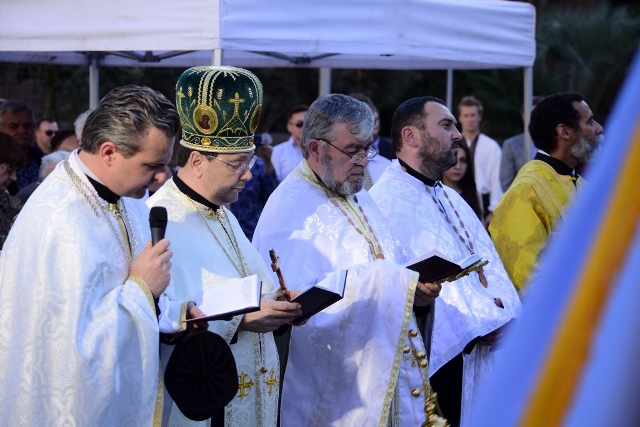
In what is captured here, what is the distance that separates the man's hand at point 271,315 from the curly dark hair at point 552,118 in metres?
3.50

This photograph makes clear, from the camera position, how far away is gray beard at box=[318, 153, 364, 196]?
4750 millimetres

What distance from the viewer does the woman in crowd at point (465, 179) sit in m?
7.32

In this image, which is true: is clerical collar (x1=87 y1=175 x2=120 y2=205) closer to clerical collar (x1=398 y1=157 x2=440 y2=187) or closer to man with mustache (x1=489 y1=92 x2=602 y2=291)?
clerical collar (x1=398 y1=157 x2=440 y2=187)

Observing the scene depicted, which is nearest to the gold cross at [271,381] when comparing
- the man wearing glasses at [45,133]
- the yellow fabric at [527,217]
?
the yellow fabric at [527,217]

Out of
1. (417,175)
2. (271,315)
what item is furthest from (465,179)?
(271,315)

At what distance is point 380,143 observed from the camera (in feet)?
32.9

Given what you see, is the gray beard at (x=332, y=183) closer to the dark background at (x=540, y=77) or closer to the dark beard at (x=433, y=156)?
the dark beard at (x=433, y=156)

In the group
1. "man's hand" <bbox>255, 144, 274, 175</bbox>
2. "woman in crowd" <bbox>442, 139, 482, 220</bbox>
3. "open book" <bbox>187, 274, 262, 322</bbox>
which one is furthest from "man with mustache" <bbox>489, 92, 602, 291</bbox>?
"man's hand" <bbox>255, 144, 274, 175</bbox>

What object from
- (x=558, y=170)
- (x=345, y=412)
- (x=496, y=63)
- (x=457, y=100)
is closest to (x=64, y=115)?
(x=457, y=100)

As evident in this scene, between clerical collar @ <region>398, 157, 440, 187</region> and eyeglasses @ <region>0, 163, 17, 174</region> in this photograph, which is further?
clerical collar @ <region>398, 157, 440, 187</region>

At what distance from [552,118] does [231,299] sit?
3.93m

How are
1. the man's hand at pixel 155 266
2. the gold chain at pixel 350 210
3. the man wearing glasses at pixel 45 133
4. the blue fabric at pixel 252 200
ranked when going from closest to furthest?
the man's hand at pixel 155 266 → the gold chain at pixel 350 210 → the blue fabric at pixel 252 200 → the man wearing glasses at pixel 45 133

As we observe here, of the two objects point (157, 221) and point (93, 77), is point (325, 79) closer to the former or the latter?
point (93, 77)

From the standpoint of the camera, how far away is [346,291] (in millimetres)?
4469
